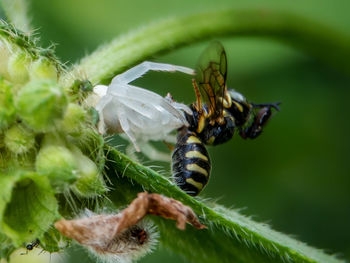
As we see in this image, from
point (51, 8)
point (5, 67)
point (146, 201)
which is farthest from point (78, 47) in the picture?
point (146, 201)

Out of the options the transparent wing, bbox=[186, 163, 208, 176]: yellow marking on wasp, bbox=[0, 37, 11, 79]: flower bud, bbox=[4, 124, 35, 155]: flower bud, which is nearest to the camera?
bbox=[4, 124, 35, 155]: flower bud

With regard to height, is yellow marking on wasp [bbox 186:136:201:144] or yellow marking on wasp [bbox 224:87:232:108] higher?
yellow marking on wasp [bbox 224:87:232:108]

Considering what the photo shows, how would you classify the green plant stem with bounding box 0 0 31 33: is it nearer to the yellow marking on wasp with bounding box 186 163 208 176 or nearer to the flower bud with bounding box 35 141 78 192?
the flower bud with bounding box 35 141 78 192

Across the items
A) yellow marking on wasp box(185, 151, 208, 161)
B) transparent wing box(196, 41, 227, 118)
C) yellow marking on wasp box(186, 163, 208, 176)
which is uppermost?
transparent wing box(196, 41, 227, 118)

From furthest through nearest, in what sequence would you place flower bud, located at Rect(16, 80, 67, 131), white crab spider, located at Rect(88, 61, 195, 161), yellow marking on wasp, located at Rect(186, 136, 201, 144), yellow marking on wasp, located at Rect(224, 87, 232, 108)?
1. yellow marking on wasp, located at Rect(224, 87, 232, 108)
2. yellow marking on wasp, located at Rect(186, 136, 201, 144)
3. white crab spider, located at Rect(88, 61, 195, 161)
4. flower bud, located at Rect(16, 80, 67, 131)

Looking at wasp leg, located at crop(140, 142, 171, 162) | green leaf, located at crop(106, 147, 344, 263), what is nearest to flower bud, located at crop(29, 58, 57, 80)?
green leaf, located at crop(106, 147, 344, 263)

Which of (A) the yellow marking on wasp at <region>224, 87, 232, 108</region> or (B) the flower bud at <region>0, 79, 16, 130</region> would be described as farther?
(A) the yellow marking on wasp at <region>224, 87, 232, 108</region>

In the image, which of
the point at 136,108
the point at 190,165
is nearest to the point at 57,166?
the point at 136,108
